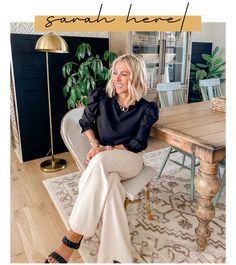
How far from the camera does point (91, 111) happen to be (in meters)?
1.72

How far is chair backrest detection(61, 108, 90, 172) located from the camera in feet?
5.53

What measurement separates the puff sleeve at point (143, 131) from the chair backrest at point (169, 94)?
76 centimetres

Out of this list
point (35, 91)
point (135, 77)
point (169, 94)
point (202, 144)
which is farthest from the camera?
point (35, 91)

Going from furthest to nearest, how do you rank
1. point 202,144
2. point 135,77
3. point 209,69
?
1. point 209,69
2. point 135,77
3. point 202,144

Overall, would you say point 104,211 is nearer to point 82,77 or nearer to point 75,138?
point 75,138

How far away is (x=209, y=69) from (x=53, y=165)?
9.61ft

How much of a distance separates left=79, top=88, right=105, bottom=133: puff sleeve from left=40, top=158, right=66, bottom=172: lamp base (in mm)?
1060

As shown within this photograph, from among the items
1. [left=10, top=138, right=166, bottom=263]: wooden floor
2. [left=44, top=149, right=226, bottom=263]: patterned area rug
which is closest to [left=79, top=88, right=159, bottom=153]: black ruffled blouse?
[left=44, top=149, right=226, bottom=263]: patterned area rug

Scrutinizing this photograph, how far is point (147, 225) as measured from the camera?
181 centimetres

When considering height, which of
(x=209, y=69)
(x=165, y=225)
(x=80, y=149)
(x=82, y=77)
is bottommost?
(x=165, y=225)

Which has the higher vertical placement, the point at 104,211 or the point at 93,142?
the point at 93,142

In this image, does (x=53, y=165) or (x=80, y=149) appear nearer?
(x=80, y=149)

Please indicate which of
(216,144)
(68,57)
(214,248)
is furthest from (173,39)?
(214,248)

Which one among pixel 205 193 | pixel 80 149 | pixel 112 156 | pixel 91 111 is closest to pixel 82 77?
pixel 91 111
